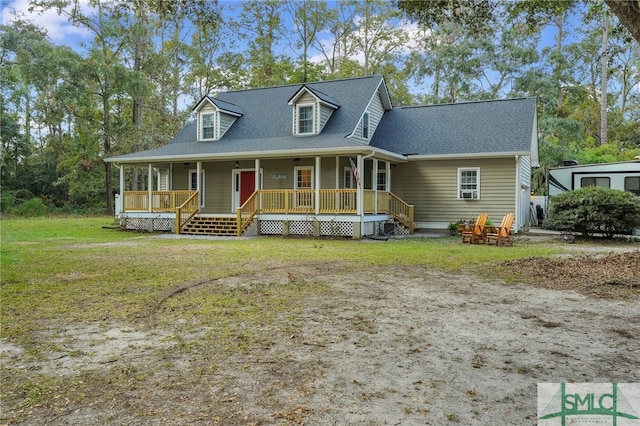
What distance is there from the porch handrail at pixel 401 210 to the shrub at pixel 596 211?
4982 mm

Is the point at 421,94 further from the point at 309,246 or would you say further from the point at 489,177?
the point at 309,246

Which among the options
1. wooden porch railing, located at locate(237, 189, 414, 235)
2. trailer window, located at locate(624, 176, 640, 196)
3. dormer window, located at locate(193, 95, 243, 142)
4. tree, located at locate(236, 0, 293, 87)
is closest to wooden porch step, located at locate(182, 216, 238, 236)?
wooden porch railing, located at locate(237, 189, 414, 235)

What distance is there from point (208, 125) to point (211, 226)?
5831mm

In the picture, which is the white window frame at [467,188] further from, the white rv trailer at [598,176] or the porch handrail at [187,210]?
the porch handrail at [187,210]

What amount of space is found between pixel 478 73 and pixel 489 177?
13.3 metres

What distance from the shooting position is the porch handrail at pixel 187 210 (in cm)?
1812

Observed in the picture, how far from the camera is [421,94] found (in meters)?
34.8

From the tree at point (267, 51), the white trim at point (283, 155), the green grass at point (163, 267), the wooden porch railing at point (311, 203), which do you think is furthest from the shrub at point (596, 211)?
the tree at point (267, 51)

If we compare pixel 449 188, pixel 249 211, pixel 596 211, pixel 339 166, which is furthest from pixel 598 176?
pixel 249 211

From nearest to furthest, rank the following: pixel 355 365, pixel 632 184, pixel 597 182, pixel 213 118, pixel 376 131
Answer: pixel 355 365 < pixel 632 184 < pixel 597 182 < pixel 376 131 < pixel 213 118

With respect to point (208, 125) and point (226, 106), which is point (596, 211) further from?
point (208, 125)

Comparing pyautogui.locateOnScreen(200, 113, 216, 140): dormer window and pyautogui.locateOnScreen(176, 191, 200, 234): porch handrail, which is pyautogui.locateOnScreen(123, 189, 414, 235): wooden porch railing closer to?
pyautogui.locateOnScreen(176, 191, 200, 234): porch handrail

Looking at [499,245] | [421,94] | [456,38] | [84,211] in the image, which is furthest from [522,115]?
[84,211]

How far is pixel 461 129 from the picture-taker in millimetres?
19734
